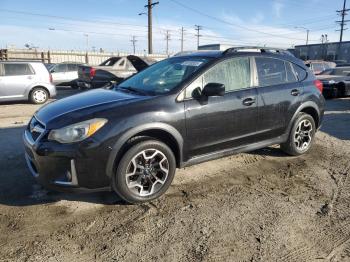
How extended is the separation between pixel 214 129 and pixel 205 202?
3.10ft

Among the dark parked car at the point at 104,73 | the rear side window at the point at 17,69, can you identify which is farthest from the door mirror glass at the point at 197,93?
the dark parked car at the point at 104,73

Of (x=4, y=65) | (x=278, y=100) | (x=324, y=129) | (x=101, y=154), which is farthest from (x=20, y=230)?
(x=4, y=65)

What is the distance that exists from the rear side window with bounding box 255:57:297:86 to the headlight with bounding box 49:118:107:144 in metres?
2.59

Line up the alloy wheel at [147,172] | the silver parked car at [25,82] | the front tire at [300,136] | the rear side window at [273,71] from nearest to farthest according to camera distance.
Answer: the alloy wheel at [147,172] < the rear side window at [273,71] < the front tire at [300,136] < the silver parked car at [25,82]

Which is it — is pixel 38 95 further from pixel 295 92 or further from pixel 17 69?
pixel 295 92

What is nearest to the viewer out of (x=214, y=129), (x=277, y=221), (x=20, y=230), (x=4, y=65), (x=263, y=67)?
(x=20, y=230)

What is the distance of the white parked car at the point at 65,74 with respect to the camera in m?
18.1

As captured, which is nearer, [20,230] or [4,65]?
[20,230]

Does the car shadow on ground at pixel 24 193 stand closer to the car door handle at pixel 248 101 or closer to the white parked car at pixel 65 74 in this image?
the car door handle at pixel 248 101

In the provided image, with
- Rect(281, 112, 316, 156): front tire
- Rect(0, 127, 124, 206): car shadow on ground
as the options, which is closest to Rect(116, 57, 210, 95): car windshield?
Rect(0, 127, 124, 206): car shadow on ground

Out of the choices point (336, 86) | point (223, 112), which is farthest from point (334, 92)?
point (223, 112)

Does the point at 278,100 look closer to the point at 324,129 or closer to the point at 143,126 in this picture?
the point at 143,126

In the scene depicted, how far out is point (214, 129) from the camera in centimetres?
441

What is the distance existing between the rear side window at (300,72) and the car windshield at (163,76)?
1.77 m
